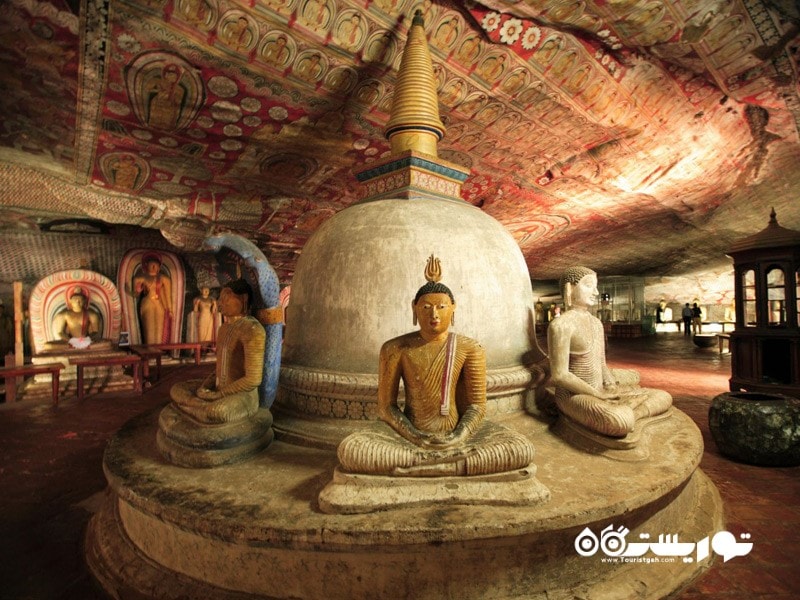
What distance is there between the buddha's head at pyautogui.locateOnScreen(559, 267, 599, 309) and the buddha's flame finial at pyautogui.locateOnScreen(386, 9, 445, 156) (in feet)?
6.27

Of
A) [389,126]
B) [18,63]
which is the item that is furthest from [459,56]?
[18,63]

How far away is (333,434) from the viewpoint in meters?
→ 3.05

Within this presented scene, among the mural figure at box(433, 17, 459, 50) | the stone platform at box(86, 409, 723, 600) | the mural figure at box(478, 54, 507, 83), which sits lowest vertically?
the stone platform at box(86, 409, 723, 600)

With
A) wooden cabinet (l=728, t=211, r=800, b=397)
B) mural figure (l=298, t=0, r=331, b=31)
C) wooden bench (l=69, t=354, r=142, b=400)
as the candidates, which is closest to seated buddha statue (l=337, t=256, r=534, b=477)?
mural figure (l=298, t=0, r=331, b=31)

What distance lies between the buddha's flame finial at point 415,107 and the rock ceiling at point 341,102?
852 millimetres

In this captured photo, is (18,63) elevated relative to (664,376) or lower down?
elevated

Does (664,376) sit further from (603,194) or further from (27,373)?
(27,373)

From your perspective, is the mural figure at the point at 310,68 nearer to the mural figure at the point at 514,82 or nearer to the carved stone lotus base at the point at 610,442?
the mural figure at the point at 514,82

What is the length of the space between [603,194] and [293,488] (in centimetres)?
1019

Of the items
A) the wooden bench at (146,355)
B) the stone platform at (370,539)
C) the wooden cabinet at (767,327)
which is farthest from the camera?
the wooden bench at (146,355)

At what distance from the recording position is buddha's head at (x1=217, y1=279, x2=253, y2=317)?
3.00 metres

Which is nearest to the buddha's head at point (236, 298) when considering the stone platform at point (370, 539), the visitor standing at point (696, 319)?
the stone platform at point (370, 539)

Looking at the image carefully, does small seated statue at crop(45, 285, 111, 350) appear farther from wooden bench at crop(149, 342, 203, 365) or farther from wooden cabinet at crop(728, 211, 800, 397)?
wooden cabinet at crop(728, 211, 800, 397)

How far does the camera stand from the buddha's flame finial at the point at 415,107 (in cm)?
430
